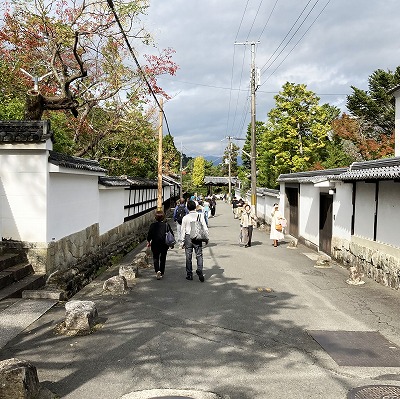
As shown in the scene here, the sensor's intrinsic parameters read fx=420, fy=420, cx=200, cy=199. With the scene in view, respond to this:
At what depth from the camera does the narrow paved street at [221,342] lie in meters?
4.75

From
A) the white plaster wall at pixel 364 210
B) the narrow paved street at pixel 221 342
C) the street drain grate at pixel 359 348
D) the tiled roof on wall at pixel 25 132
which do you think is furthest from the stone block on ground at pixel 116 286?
the white plaster wall at pixel 364 210

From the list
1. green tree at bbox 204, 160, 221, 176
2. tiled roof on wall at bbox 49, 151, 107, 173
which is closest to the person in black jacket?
tiled roof on wall at bbox 49, 151, 107, 173

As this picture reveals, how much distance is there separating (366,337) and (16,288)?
19.8 feet

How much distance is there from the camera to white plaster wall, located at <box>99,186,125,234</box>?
14.1m

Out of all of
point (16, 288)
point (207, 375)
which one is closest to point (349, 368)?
point (207, 375)

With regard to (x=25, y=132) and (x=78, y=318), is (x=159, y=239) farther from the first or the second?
(x=78, y=318)

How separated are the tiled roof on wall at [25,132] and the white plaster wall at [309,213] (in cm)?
1164

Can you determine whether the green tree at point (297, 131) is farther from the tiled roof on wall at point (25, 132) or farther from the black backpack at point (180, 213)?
the tiled roof on wall at point (25, 132)

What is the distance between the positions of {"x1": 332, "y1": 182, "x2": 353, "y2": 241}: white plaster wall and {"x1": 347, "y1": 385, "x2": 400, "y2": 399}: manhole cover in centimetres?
888

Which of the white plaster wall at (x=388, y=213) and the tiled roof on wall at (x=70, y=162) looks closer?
the tiled roof on wall at (x=70, y=162)

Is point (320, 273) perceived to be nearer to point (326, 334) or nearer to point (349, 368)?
point (326, 334)

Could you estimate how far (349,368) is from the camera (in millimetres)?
5281

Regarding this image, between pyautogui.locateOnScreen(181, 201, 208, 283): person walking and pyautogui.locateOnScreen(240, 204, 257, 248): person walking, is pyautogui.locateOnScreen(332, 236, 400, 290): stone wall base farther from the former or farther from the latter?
pyautogui.locateOnScreen(181, 201, 208, 283): person walking

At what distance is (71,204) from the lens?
34.5 ft
